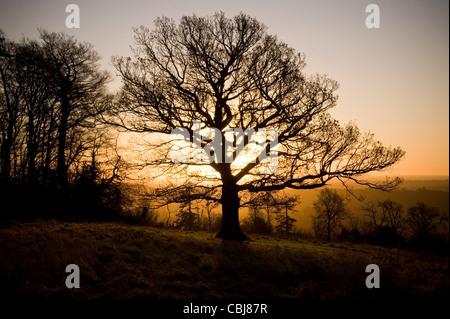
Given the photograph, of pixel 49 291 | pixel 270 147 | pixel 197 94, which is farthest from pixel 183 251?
pixel 197 94

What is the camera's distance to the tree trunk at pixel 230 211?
13.0 metres

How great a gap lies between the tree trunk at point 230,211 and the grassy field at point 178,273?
3.94 metres

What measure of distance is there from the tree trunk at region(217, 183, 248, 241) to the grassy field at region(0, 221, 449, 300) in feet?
12.9

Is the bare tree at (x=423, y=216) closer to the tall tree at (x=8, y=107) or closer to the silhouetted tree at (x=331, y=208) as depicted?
the silhouetted tree at (x=331, y=208)

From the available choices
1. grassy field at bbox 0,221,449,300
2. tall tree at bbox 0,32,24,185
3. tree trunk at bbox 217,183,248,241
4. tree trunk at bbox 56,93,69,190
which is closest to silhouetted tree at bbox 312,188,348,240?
tree trunk at bbox 217,183,248,241

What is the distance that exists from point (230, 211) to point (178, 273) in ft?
22.3

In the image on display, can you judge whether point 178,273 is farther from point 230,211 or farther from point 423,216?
point 423,216

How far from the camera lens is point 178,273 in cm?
652

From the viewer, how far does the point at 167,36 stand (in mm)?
11789

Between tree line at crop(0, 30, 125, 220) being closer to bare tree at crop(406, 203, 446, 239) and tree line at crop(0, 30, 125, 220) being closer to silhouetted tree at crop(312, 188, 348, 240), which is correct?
silhouetted tree at crop(312, 188, 348, 240)

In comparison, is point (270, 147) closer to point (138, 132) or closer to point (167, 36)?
point (138, 132)

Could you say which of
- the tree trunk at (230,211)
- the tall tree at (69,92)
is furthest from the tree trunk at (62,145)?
the tree trunk at (230,211)

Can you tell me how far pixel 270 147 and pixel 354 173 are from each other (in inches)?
175

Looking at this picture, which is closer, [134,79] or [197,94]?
[134,79]
